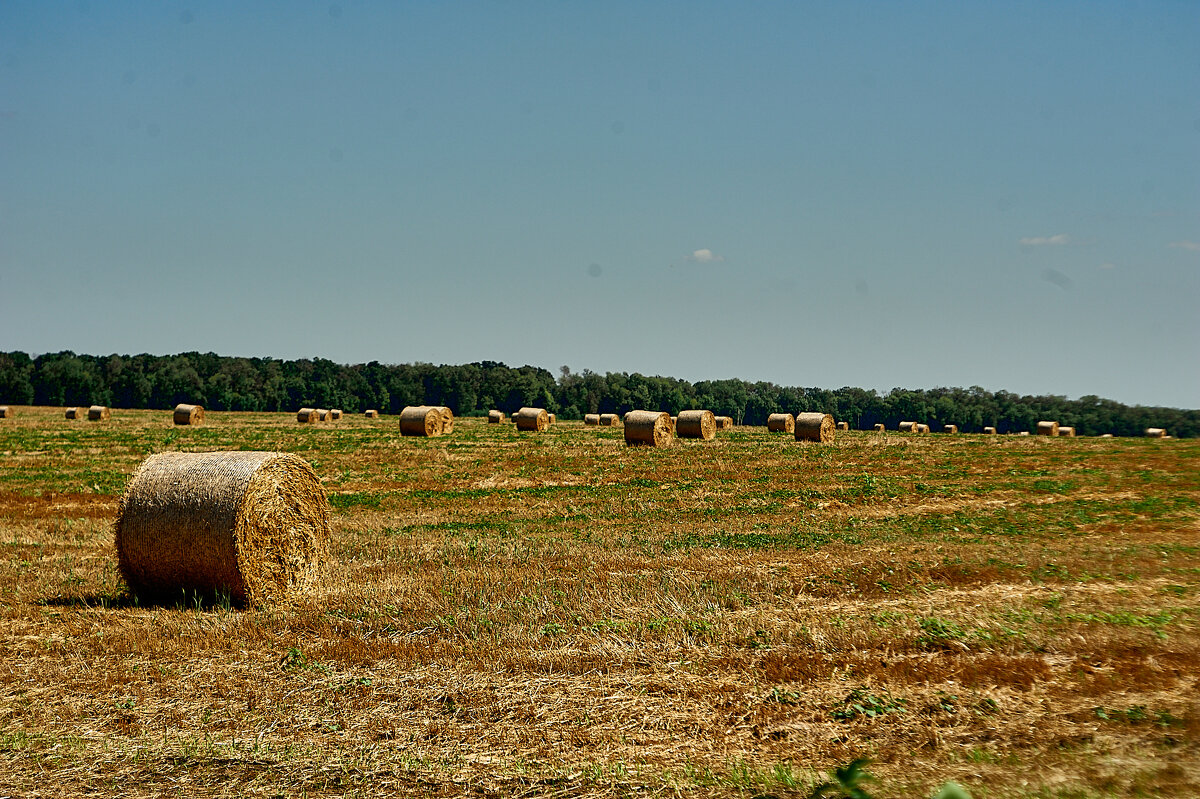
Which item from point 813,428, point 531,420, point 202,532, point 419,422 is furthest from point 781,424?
point 202,532

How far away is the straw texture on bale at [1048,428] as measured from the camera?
60875mm

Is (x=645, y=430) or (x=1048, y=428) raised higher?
(x=1048, y=428)

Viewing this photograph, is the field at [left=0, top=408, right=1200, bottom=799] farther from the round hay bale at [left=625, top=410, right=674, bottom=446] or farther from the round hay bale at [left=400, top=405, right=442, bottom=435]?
the round hay bale at [left=400, top=405, right=442, bottom=435]

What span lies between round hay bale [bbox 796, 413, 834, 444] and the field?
1075 inches

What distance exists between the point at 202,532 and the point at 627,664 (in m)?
6.31

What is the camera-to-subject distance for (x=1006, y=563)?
13.0 m

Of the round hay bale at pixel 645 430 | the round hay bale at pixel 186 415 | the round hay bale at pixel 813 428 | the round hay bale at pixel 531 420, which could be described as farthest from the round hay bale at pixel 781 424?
the round hay bale at pixel 186 415

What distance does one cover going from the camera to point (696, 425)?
149 feet

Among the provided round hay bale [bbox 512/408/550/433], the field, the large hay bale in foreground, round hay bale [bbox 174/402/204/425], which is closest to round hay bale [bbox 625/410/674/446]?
round hay bale [bbox 512/408/550/433]

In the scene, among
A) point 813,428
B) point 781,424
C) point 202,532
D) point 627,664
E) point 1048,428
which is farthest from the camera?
point 1048,428

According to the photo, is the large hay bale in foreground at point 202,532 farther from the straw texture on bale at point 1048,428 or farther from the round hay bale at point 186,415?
the straw texture on bale at point 1048,428

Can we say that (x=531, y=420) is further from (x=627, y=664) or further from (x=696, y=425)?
(x=627, y=664)

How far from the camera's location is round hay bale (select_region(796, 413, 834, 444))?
45250 millimetres

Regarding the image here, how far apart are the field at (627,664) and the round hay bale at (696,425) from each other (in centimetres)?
2759
